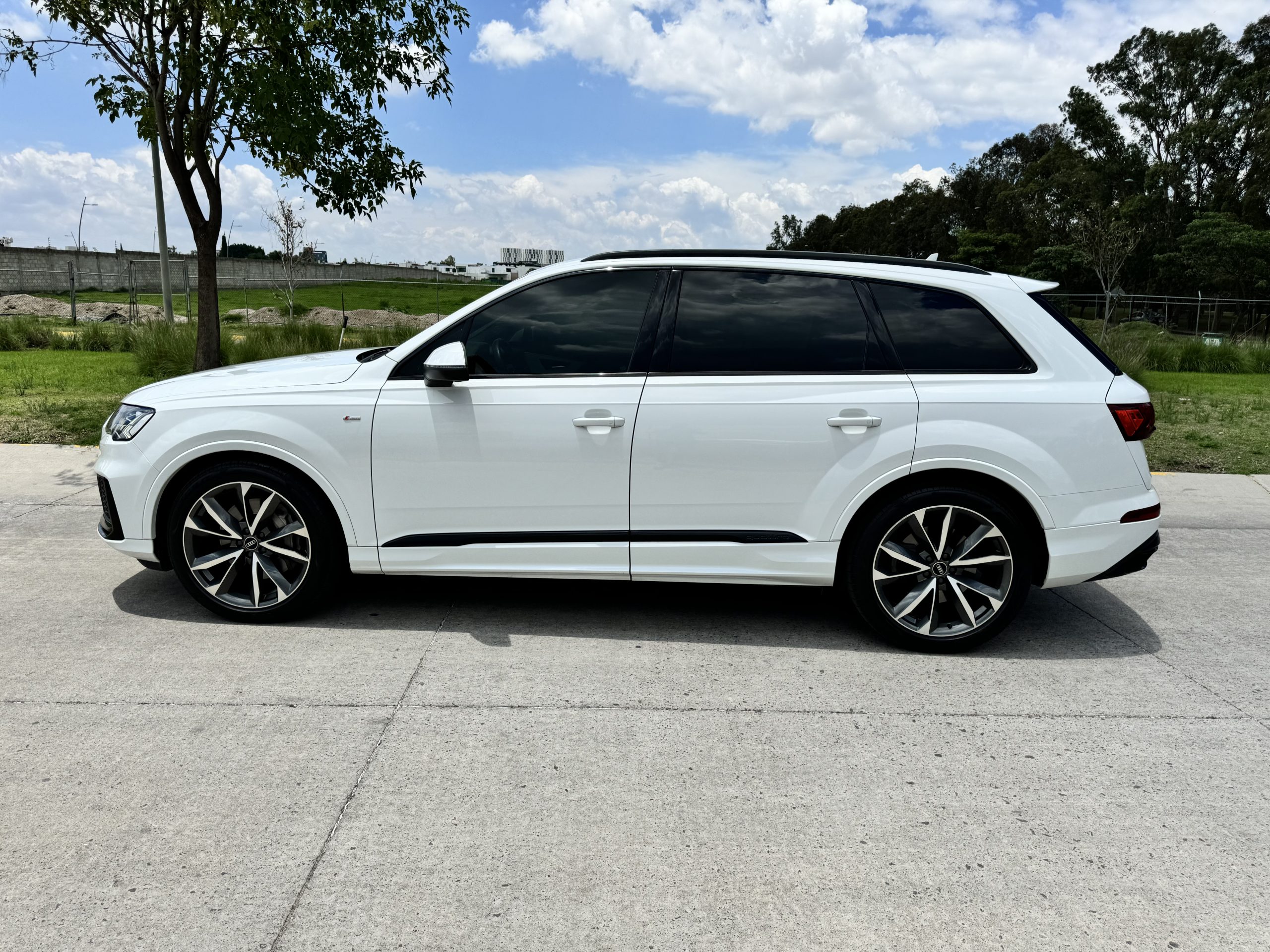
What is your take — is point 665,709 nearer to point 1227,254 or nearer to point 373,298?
point 373,298

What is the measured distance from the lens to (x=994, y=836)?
3105 mm

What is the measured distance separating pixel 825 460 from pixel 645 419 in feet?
2.79

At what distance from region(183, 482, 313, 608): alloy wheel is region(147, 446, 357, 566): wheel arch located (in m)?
0.13

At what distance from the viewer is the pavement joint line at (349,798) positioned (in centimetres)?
265

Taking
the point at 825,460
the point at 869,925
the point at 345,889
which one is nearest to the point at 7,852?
the point at 345,889

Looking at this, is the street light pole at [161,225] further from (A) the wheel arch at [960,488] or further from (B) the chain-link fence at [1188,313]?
(B) the chain-link fence at [1188,313]

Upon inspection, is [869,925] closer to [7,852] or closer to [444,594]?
[7,852]

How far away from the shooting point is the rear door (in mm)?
4504

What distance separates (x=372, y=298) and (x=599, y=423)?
94.2 feet

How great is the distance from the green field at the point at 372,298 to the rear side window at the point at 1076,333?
1876cm

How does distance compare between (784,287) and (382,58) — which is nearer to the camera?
(784,287)

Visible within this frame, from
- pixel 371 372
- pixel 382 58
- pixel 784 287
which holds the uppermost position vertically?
pixel 382 58

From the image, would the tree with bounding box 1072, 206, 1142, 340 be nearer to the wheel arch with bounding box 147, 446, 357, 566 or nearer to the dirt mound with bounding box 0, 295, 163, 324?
the dirt mound with bounding box 0, 295, 163, 324

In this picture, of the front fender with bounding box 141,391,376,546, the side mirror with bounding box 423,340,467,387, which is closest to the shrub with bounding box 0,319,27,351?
the front fender with bounding box 141,391,376,546
